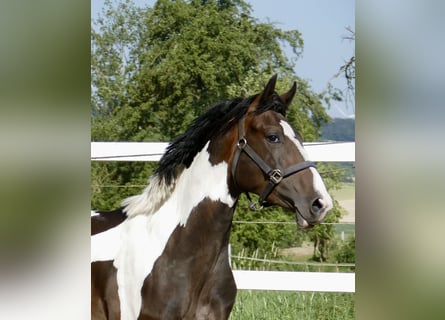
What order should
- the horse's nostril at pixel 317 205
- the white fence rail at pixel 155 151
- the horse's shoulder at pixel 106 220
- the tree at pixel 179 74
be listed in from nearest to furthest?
the horse's nostril at pixel 317 205 → the horse's shoulder at pixel 106 220 → the white fence rail at pixel 155 151 → the tree at pixel 179 74

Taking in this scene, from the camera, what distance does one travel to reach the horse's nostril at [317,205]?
179cm

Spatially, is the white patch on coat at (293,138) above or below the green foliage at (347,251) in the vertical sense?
above

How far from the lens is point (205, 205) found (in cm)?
193

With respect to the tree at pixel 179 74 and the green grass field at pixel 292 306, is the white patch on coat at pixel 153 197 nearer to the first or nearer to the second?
the green grass field at pixel 292 306

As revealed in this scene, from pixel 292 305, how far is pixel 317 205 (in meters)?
1.76

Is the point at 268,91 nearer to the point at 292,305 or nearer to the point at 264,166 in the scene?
the point at 264,166

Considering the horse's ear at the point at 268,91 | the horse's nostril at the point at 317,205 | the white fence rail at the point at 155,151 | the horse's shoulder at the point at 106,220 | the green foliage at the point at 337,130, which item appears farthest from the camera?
the green foliage at the point at 337,130

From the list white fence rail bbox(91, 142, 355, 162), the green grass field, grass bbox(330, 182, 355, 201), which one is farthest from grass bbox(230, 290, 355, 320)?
grass bbox(330, 182, 355, 201)

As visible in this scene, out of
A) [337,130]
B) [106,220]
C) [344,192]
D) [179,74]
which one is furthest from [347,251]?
[106,220]

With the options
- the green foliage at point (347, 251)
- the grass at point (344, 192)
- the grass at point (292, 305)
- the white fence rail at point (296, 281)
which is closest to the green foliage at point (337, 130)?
A: the grass at point (344, 192)
